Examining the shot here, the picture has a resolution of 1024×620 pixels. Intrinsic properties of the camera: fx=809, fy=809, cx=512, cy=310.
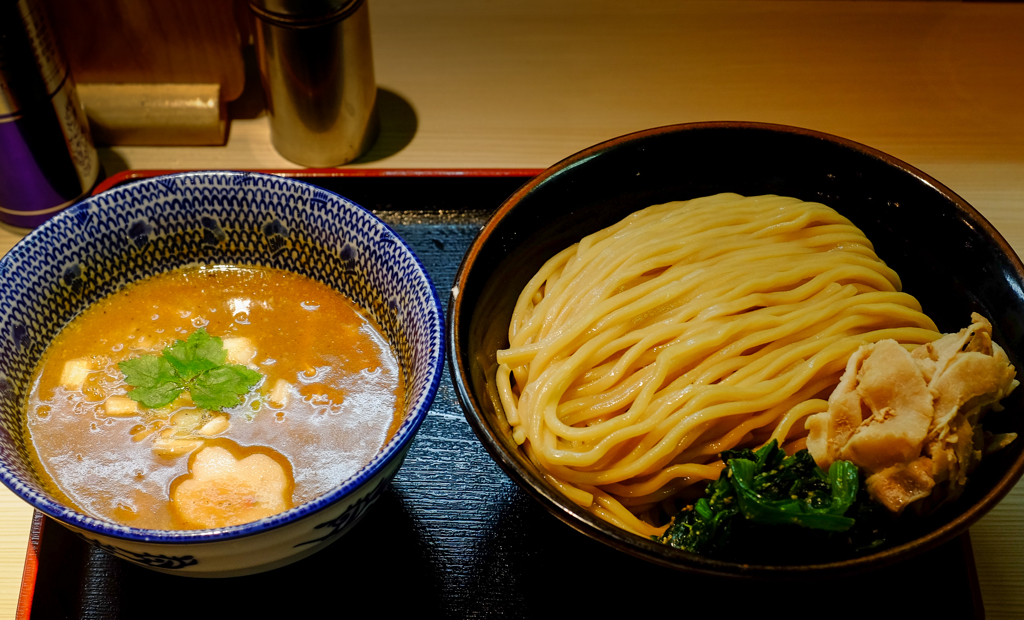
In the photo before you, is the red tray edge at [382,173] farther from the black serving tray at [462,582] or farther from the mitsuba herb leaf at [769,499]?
the mitsuba herb leaf at [769,499]

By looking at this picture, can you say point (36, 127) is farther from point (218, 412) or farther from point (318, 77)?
point (218, 412)

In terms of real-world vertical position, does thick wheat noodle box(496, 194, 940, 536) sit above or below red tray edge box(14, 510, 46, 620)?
above

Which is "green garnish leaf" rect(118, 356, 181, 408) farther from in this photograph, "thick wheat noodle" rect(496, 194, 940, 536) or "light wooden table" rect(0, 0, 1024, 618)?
"light wooden table" rect(0, 0, 1024, 618)

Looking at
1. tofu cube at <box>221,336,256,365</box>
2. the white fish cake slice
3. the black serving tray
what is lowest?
the black serving tray

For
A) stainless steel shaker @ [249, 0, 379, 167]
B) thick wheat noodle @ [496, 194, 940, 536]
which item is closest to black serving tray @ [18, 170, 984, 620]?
thick wheat noodle @ [496, 194, 940, 536]

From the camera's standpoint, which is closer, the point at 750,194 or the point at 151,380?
the point at 151,380

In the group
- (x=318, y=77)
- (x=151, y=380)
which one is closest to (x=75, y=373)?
(x=151, y=380)
